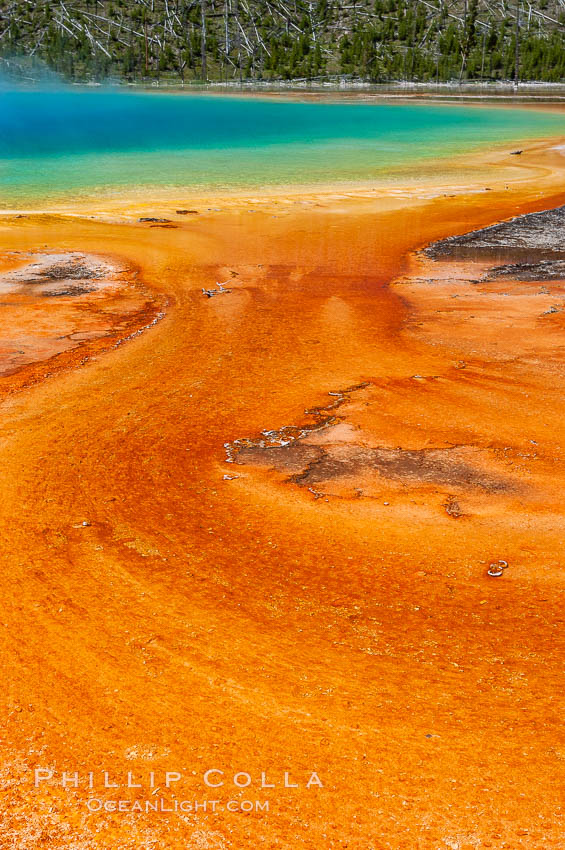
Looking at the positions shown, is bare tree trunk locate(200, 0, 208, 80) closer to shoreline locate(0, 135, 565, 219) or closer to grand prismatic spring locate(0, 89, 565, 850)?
shoreline locate(0, 135, 565, 219)

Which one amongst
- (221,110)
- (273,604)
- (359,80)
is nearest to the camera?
(273,604)

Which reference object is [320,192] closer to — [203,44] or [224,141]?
[224,141]

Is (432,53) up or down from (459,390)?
up

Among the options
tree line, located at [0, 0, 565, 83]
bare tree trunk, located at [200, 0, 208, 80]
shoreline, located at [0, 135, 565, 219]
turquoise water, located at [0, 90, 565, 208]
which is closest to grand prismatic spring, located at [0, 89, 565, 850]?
shoreline, located at [0, 135, 565, 219]

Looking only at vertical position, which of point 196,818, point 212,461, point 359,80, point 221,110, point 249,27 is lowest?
point 196,818

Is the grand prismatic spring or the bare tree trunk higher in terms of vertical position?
the bare tree trunk

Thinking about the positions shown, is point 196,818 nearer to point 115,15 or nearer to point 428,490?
point 428,490

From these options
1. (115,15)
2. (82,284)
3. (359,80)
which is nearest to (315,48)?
(359,80)

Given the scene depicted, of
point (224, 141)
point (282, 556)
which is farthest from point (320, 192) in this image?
point (282, 556)
